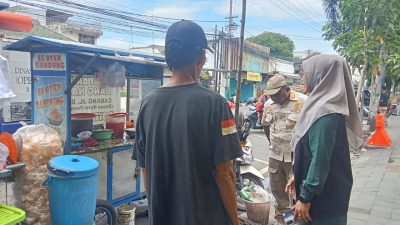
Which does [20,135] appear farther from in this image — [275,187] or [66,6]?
[66,6]

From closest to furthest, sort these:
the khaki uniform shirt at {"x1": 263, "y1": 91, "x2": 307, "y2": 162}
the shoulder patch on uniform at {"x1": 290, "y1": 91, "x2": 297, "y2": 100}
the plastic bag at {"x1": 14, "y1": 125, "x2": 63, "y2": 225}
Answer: the plastic bag at {"x1": 14, "y1": 125, "x2": 63, "y2": 225} → the khaki uniform shirt at {"x1": 263, "y1": 91, "x2": 307, "y2": 162} → the shoulder patch on uniform at {"x1": 290, "y1": 91, "x2": 297, "y2": 100}

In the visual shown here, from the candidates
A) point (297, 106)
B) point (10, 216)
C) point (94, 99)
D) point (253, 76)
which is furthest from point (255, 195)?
point (253, 76)

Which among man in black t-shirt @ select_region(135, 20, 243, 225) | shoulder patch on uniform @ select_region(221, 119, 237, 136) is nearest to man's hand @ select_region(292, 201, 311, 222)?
man in black t-shirt @ select_region(135, 20, 243, 225)

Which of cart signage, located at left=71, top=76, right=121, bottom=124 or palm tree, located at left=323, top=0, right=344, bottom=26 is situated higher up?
palm tree, located at left=323, top=0, right=344, bottom=26

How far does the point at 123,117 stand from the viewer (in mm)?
4820

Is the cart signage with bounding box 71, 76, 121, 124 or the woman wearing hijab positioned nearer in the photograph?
the woman wearing hijab

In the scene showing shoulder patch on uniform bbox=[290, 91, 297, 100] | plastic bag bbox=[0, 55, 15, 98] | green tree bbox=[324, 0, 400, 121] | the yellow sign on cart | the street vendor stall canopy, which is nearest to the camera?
plastic bag bbox=[0, 55, 15, 98]

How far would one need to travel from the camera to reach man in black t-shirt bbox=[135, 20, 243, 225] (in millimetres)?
1668

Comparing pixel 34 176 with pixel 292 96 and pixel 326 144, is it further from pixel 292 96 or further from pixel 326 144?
pixel 292 96

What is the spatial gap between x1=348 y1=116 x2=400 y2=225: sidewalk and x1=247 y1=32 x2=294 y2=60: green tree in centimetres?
5079

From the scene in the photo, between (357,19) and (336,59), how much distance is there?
7.39m

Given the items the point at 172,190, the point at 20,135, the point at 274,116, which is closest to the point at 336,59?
the point at 172,190

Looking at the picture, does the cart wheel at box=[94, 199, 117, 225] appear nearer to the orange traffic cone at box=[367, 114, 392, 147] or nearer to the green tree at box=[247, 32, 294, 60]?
the orange traffic cone at box=[367, 114, 392, 147]

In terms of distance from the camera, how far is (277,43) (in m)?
59.1
